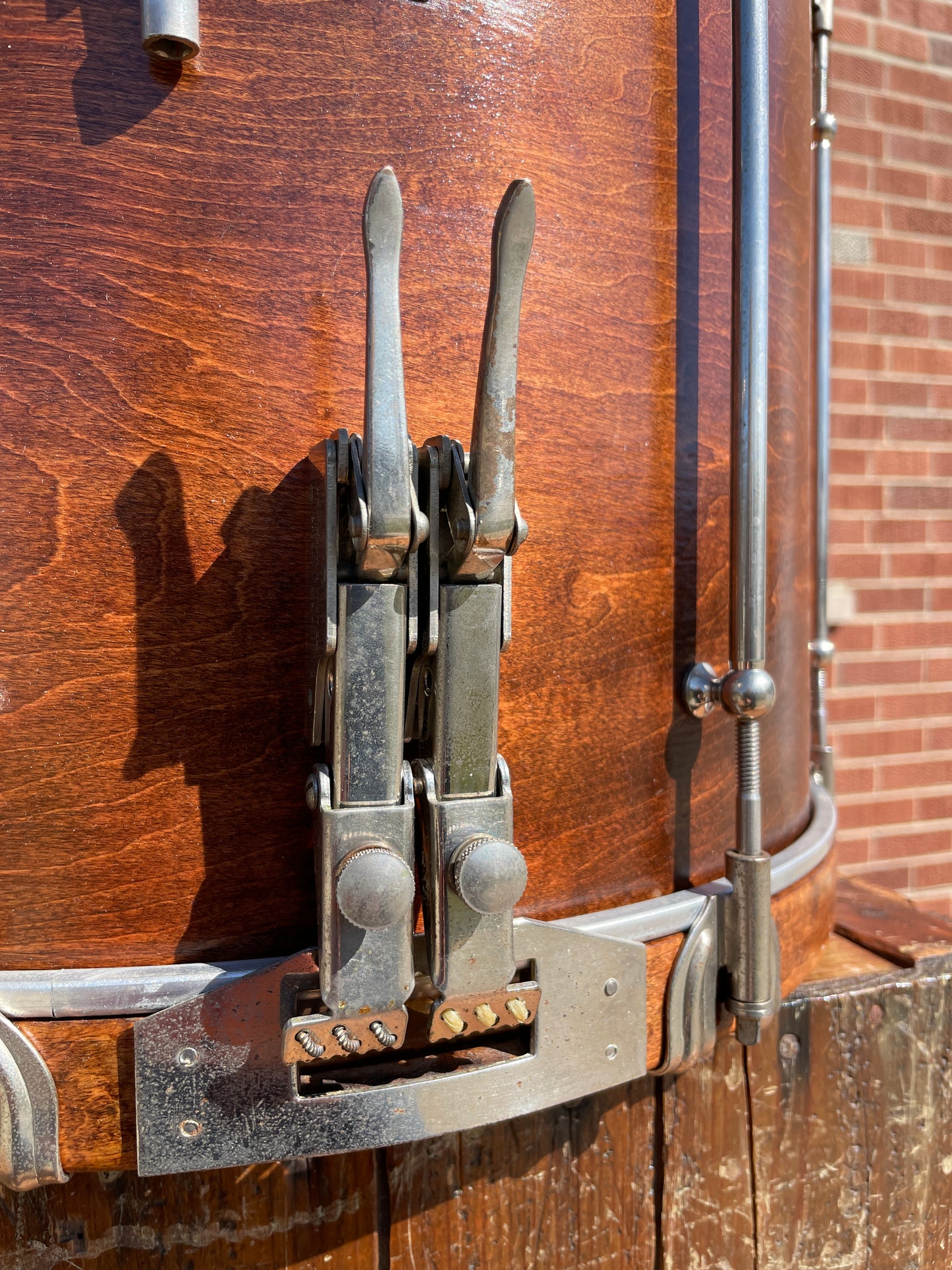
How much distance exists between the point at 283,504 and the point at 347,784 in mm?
148

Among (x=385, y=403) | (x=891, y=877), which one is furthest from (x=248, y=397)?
(x=891, y=877)

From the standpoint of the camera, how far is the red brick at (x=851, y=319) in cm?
150

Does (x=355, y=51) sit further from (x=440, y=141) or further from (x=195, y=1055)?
(x=195, y=1055)

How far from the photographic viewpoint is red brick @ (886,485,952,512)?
156cm

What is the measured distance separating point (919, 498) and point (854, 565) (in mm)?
171

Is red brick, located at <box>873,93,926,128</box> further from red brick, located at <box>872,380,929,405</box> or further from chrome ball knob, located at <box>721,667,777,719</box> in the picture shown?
chrome ball knob, located at <box>721,667,777,719</box>

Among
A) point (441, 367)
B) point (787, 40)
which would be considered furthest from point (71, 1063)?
point (787, 40)

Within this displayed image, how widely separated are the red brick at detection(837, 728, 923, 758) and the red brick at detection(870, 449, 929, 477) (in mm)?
312

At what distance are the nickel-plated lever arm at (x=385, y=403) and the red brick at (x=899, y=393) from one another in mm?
1313

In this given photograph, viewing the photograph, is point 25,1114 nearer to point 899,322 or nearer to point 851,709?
point 851,709

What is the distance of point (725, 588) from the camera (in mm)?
642

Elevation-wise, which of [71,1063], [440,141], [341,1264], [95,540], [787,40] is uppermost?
[787,40]

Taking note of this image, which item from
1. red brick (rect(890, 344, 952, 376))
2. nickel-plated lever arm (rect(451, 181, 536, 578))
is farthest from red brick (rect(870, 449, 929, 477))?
nickel-plated lever arm (rect(451, 181, 536, 578))

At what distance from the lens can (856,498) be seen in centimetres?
153
